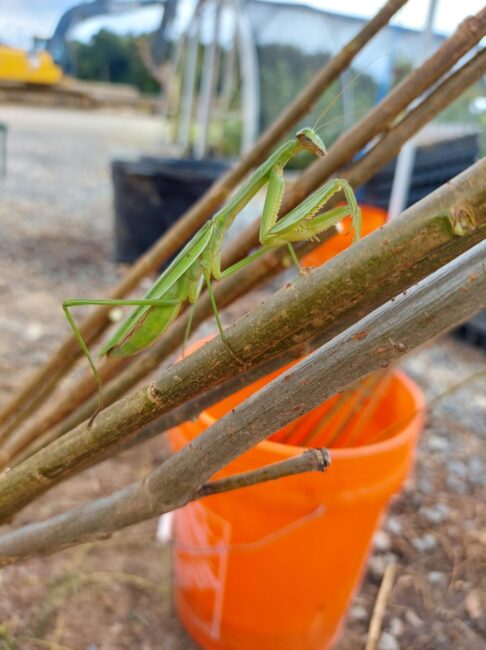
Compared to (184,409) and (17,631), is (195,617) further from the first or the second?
(184,409)

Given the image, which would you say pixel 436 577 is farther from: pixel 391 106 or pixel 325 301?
pixel 325 301

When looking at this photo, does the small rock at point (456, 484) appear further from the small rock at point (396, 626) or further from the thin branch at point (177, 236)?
the thin branch at point (177, 236)

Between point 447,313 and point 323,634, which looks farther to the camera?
point 323,634

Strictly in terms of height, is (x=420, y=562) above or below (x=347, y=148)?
below

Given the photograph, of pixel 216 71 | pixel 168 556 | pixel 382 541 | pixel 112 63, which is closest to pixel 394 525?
pixel 382 541

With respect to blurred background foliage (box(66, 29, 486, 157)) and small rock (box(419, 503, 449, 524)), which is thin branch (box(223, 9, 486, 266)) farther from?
small rock (box(419, 503, 449, 524))

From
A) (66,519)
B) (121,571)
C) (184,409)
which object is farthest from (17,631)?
(184,409)
